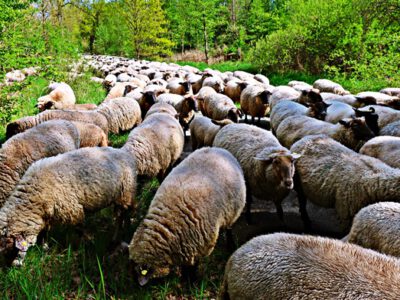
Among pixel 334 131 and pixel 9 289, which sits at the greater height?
pixel 334 131

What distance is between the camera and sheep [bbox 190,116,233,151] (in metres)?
6.22

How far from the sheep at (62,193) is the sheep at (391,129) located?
4.24 meters

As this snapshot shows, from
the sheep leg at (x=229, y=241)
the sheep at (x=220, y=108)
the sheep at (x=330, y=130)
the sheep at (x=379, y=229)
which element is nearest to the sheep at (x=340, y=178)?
the sheep at (x=379, y=229)

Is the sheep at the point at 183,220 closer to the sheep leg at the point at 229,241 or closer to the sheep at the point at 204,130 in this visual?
the sheep leg at the point at 229,241

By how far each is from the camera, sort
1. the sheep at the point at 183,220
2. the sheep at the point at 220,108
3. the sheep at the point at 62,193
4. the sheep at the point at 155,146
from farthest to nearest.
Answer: the sheep at the point at 220,108, the sheep at the point at 155,146, the sheep at the point at 62,193, the sheep at the point at 183,220

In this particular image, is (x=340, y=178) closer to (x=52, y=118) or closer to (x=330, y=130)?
(x=330, y=130)

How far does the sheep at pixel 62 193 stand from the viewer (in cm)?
337

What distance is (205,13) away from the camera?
32.5 meters

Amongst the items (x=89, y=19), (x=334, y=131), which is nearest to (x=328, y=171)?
(x=334, y=131)

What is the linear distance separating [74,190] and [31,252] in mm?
778

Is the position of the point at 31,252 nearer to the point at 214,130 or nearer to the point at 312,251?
the point at 312,251

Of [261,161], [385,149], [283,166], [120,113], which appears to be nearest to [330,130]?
[385,149]

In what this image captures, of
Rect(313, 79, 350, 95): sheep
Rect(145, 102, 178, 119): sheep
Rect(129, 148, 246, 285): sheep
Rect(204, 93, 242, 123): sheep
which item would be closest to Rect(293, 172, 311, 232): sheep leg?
Rect(129, 148, 246, 285): sheep

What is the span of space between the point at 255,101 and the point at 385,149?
5497 millimetres
